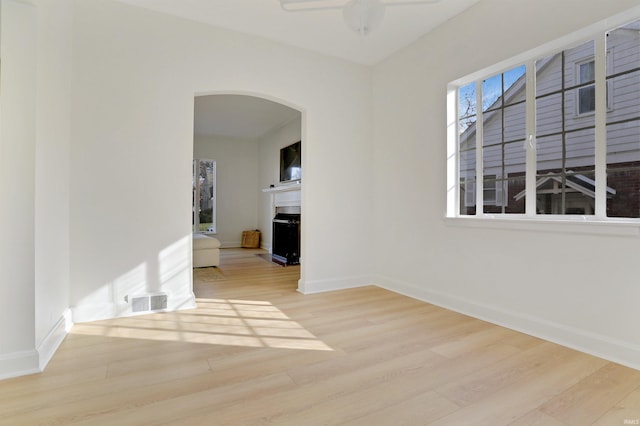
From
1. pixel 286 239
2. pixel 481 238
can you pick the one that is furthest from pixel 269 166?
pixel 481 238

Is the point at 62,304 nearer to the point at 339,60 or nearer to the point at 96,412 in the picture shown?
the point at 96,412

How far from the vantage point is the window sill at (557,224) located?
1.96m

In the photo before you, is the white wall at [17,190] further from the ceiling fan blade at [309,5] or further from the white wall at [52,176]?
the ceiling fan blade at [309,5]

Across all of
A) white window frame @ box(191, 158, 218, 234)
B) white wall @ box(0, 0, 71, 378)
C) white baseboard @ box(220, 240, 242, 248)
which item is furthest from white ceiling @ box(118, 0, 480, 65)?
white baseboard @ box(220, 240, 242, 248)

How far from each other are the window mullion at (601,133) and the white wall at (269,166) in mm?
4818

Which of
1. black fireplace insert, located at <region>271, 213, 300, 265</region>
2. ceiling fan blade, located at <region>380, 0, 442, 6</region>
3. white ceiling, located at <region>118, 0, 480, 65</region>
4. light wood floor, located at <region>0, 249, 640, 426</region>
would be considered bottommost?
light wood floor, located at <region>0, 249, 640, 426</region>

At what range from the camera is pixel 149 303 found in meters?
2.89

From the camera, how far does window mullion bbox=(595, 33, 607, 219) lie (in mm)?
2129

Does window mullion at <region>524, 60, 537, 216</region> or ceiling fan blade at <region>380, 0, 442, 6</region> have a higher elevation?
ceiling fan blade at <region>380, 0, 442, 6</region>

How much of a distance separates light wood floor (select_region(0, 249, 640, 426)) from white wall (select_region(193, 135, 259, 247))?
5.38 meters

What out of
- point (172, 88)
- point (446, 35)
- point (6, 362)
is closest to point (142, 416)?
point (6, 362)

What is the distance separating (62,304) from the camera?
2.43 m

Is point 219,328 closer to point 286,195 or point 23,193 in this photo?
point 23,193

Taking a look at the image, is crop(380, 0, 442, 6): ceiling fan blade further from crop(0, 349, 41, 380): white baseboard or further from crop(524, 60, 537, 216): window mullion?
crop(0, 349, 41, 380): white baseboard
